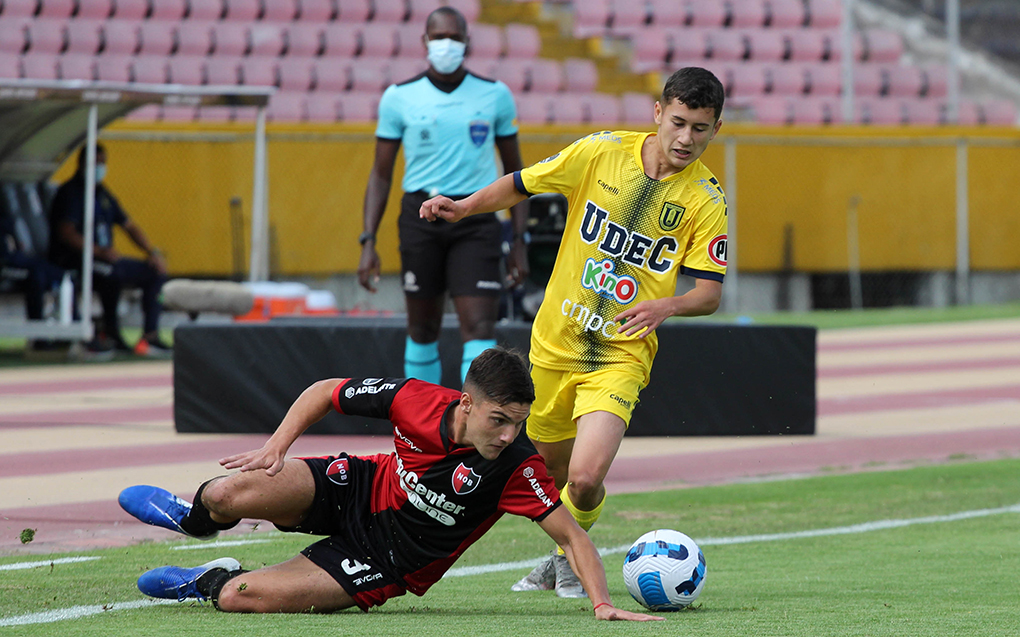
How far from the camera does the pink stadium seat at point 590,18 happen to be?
24.8 m

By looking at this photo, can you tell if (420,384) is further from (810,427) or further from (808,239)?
(808,239)

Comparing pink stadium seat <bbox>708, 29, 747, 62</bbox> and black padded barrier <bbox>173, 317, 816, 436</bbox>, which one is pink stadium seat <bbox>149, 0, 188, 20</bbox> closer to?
pink stadium seat <bbox>708, 29, 747, 62</bbox>

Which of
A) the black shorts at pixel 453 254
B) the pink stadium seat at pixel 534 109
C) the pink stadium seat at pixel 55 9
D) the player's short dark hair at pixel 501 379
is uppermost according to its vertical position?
the pink stadium seat at pixel 55 9

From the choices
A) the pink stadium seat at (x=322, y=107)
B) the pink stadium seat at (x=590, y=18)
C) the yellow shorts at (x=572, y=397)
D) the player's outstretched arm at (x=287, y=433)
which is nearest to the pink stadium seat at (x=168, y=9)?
the pink stadium seat at (x=322, y=107)

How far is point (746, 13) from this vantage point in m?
25.6

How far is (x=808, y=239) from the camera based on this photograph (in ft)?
69.1

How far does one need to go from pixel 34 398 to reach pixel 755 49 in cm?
1640

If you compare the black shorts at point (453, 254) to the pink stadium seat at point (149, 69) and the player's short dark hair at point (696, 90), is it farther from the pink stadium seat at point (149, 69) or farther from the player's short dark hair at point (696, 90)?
the pink stadium seat at point (149, 69)

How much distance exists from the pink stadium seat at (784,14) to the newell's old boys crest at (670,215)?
21.1 m

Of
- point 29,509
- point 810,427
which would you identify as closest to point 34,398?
point 29,509

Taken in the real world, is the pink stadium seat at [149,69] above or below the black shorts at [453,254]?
above

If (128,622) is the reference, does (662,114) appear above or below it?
above

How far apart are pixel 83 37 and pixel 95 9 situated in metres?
0.76

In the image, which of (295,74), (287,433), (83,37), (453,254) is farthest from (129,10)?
(287,433)
